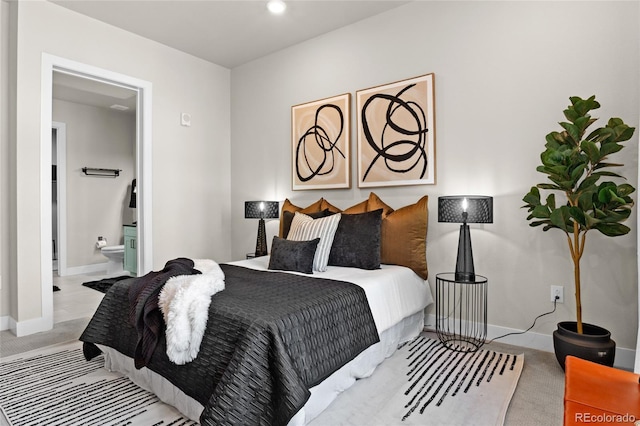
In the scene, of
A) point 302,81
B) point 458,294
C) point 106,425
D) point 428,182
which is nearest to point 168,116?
point 302,81

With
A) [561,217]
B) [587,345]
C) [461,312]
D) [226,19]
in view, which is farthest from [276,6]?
[587,345]

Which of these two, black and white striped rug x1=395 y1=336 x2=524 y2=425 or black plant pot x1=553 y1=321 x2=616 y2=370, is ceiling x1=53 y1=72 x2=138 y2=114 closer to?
black and white striped rug x1=395 y1=336 x2=524 y2=425

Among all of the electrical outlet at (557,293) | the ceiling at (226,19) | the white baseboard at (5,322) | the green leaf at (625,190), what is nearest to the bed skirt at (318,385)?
the electrical outlet at (557,293)

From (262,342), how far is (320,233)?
144 cm

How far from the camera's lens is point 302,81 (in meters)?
3.94

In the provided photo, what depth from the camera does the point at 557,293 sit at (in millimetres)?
2549

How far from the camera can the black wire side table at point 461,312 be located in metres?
2.79

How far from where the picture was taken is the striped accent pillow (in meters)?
2.82

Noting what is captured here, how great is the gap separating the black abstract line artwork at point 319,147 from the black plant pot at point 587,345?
7.44ft

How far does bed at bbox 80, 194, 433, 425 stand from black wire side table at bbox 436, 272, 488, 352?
35cm

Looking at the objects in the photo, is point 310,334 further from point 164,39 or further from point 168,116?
point 164,39

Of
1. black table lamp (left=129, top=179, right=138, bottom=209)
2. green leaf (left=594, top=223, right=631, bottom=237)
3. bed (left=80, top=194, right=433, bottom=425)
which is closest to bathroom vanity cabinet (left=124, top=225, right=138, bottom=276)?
black table lamp (left=129, top=179, right=138, bottom=209)

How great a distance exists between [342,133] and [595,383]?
2.84 m

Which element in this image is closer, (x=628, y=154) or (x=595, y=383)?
(x=595, y=383)
